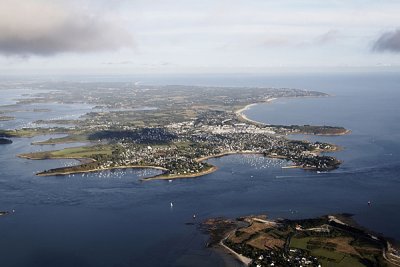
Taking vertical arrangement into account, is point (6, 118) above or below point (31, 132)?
below

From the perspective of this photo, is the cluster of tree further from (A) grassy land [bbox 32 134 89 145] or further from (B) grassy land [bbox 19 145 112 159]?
(B) grassy land [bbox 19 145 112 159]

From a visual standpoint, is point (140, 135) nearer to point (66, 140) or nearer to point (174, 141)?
point (174, 141)

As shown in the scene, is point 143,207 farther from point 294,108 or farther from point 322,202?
point 294,108

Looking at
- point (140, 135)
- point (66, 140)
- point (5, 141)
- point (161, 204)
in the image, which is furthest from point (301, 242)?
point (5, 141)

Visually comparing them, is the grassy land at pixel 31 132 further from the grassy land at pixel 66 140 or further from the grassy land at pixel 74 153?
the grassy land at pixel 74 153

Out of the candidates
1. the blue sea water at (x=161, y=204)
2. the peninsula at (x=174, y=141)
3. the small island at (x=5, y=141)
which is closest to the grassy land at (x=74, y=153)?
the peninsula at (x=174, y=141)

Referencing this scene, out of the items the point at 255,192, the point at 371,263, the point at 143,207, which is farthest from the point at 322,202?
the point at 143,207
